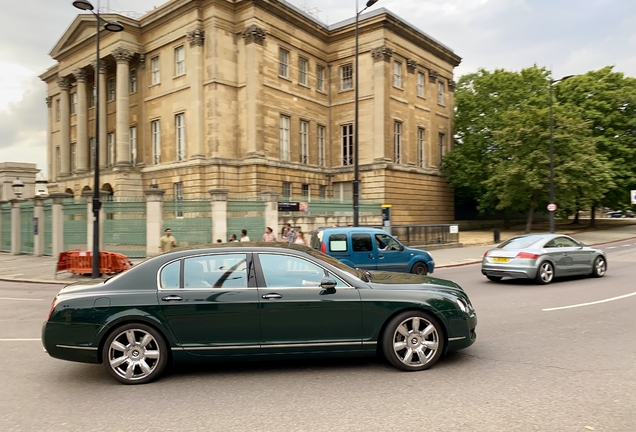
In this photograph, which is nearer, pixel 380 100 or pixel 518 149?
pixel 518 149

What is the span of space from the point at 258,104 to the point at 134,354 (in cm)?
3176

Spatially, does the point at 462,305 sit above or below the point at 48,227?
below

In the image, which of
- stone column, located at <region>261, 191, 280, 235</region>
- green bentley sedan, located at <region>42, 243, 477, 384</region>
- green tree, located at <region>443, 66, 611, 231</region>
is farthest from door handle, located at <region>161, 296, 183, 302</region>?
green tree, located at <region>443, 66, 611, 231</region>

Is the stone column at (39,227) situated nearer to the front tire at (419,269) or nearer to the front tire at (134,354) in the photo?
the front tire at (419,269)

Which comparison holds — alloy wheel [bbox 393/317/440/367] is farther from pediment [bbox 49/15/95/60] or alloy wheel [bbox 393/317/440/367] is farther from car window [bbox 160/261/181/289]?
pediment [bbox 49/15/95/60]

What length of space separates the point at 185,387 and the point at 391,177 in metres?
35.8

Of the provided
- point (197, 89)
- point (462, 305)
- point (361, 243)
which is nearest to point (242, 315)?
point (462, 305)

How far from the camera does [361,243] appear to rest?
43.8ft

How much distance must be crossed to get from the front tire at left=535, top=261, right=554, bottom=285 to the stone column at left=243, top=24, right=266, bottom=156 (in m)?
25.4

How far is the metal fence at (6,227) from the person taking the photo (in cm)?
2892

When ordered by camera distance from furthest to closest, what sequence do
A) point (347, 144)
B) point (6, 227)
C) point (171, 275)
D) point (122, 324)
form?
point (347, 144), point (6, 227), point (171, 275), point (122, 324)

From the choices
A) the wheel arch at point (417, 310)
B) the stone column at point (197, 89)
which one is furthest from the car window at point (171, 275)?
the stone column at point (197, 89)

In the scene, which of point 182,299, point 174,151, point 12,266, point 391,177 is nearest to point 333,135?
point 391,177

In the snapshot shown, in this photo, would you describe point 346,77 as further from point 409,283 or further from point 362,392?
point 362,392
